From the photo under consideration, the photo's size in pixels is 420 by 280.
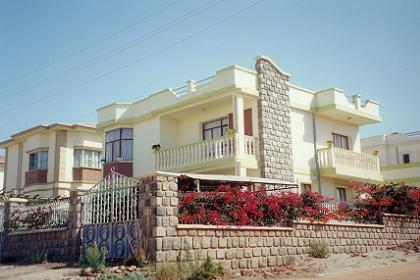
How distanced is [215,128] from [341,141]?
754cm

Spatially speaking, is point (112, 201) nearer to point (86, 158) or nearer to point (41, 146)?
point (86, 158)

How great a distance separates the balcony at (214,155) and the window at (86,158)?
10.4m

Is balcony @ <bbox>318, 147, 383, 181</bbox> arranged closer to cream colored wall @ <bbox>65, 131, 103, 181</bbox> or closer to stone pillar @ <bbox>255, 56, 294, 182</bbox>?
stone pillar @ <bbox>255, 56, 294, 182</bbox>

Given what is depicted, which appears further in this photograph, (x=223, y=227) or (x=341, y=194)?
(x=341, y=194)

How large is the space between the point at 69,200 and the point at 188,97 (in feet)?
29.3

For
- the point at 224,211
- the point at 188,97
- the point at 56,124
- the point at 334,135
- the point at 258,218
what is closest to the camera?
the point at 224,211

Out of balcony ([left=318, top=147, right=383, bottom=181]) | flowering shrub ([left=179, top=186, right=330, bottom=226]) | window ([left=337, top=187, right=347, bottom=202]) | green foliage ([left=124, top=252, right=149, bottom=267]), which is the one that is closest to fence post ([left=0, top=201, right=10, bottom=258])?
green foliage ([left=124, top=252, right=149, bottom=267])

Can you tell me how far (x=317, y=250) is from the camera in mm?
13867

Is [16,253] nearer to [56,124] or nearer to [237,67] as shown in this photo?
[237,67]

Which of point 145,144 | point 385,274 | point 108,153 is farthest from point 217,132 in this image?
point 385,274

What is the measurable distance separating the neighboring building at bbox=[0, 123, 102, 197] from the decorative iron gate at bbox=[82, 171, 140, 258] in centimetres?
1651

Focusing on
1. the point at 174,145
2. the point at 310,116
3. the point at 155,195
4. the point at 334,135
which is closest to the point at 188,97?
the point at 174,145

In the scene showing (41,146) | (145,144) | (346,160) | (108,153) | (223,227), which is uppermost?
(41,146)

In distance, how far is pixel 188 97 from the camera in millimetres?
20938
